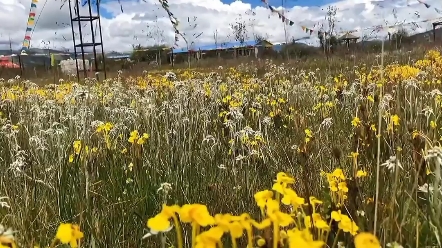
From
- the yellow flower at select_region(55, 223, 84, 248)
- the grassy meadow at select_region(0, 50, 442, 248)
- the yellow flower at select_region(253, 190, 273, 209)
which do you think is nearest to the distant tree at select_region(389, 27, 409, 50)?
the grassy meadow at select_region(0, 50, 442, 248)

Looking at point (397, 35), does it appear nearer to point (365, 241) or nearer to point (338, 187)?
point (338, 187)

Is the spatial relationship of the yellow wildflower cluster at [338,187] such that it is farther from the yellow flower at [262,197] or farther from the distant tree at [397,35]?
the distant tree at [397,35]

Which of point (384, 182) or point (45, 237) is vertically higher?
point (384, 182)

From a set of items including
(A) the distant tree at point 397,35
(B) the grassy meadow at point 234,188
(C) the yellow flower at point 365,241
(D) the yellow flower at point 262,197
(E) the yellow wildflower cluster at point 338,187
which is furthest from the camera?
(A) the distant tree at point 397,35

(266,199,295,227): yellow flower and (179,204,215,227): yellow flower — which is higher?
(179,204,215,227): yellow flower

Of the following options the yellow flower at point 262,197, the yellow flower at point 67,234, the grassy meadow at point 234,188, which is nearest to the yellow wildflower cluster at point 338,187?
the grassy meadow at point 234,188

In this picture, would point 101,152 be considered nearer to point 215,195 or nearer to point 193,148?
point 193,148

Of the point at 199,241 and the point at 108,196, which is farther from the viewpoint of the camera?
the point at 108,196

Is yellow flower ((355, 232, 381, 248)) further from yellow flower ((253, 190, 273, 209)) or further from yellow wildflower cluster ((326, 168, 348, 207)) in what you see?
yellow wildflower cluster ((326, 168, 348, 207))

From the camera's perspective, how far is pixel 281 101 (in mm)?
4164

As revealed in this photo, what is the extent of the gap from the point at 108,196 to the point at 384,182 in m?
1.22

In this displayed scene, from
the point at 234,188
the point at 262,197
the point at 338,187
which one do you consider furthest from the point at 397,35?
the point at 262,197

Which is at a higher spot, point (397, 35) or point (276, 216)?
point (397, 35)

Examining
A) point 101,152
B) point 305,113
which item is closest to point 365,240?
point 101,152
